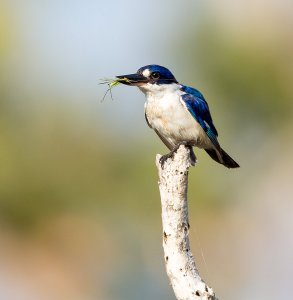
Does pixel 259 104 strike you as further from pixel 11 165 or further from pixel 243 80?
pixel 11 165

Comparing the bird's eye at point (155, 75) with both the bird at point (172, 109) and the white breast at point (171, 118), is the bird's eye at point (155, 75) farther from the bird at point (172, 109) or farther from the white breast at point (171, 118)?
the white breast at point (171, 118)

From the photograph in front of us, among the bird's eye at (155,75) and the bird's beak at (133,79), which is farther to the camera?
the bird's eye at (155,75)

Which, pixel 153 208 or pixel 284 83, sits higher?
pixel 284 83

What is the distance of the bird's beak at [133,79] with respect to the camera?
8.38 metres

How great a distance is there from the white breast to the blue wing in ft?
0.16

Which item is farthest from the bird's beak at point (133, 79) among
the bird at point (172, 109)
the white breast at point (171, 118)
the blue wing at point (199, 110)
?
the blue wing at point (199, 110)

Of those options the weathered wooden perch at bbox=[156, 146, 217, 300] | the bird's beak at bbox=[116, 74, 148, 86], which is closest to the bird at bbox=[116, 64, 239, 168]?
A: the bird's beak at bbox=[116, 74, 148, 86]

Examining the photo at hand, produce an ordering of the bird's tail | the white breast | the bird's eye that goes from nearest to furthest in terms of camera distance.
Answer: the white breast → the bird's eye → the bird's tail

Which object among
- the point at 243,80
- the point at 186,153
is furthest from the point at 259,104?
the point at 186,153

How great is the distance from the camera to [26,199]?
15234mm

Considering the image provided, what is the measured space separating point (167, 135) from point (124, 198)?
7069 millimetres

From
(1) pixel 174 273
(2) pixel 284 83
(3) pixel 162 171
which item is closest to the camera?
(1) pixel 174 273

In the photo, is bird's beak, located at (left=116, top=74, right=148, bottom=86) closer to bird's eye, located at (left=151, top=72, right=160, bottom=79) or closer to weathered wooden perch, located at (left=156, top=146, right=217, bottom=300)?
bird's eye, located at (left=151, top=72, right=160, bottom=79)

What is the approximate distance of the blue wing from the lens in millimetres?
8492
